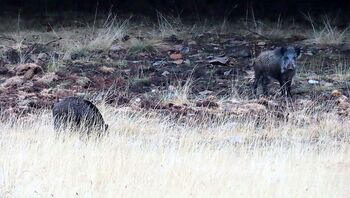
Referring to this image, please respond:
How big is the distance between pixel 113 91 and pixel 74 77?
4.10 feet

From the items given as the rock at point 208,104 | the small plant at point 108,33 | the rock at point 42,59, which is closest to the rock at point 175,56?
the small plant at point 108,33

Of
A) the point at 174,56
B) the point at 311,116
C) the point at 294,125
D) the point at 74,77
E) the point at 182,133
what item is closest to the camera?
the point at 182,133

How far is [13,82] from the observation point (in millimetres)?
12305

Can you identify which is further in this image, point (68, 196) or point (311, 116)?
point (311, 116)

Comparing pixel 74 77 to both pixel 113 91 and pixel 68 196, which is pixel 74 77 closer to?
pixel 113 91

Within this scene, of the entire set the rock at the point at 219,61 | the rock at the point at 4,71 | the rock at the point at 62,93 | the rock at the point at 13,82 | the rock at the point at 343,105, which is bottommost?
the rock at the point at 4,71

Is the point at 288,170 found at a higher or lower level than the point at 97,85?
higher

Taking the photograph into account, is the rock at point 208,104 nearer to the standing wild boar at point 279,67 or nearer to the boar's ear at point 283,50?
the standing wild boar at point 279,67

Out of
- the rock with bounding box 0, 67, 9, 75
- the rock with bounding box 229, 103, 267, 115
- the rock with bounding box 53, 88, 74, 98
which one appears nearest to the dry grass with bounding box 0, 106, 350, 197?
the rock with bounding box 229, 103, 267, 115

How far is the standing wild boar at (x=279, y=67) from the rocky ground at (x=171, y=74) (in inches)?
10.2

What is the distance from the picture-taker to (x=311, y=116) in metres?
10.1

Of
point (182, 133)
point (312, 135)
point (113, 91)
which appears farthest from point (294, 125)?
point (113, 91)

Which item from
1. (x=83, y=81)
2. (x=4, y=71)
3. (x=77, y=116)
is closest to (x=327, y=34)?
(x=83, y=81)

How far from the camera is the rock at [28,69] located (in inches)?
506
